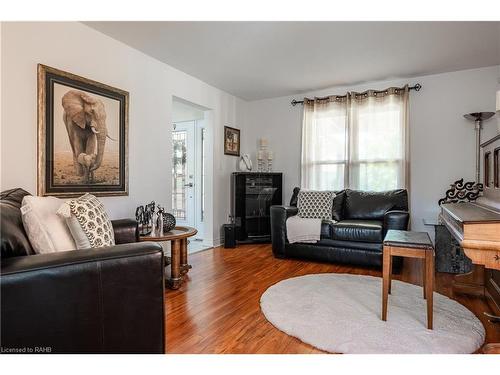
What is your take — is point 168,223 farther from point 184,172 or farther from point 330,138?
point 330,138

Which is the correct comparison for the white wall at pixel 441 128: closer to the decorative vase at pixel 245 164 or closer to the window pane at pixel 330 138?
the window pane at pixel 330 138

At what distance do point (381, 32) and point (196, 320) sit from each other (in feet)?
9.68

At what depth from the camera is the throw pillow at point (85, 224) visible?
5.42 ft

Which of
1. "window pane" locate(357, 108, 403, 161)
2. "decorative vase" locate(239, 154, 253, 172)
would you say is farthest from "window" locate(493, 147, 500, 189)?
"decorative vase" locate(239, 154, 253, 172)

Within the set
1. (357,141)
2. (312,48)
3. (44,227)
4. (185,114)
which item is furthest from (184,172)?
(44,227)

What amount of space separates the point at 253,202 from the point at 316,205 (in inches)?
48.2

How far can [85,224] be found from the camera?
1.69 m

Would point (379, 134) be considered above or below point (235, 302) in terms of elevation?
above

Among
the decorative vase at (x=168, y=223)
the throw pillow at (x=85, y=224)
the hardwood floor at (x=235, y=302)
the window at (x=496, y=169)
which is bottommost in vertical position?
the hardwood floor at (x=235, y=302)

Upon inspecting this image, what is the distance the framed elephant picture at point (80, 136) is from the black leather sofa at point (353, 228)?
1963 mm

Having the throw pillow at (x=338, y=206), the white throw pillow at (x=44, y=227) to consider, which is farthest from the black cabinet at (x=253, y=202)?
the white throw pillow at (x=44, y=227)

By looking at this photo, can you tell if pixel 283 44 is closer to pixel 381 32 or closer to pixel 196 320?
pixel 381 32

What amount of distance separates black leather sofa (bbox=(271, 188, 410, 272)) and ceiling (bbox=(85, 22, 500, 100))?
5.27 ft
